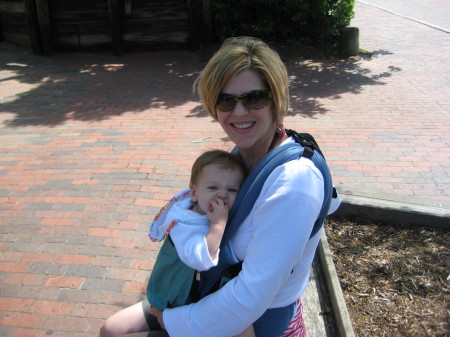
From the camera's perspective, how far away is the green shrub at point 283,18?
1015 cm

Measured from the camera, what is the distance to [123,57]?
10445 millimetres

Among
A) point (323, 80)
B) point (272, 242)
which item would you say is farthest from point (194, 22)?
point (272, 242)

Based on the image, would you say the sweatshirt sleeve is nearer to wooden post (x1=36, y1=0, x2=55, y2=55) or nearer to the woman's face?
the woman's face

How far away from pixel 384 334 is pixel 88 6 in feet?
34.4

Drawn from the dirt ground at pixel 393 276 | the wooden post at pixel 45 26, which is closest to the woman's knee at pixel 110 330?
the dirt ground at pixel 393 276

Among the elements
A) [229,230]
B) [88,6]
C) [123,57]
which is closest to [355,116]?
[229,230]

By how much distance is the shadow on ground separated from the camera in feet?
22.5

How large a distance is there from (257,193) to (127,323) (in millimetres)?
1015

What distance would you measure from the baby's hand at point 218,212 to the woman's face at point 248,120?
0.88ft

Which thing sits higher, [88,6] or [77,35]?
[88,6]

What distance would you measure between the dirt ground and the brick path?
545mm

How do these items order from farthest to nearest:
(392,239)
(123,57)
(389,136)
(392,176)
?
(123,57)
(389,136)
(392,176)
(392,239)

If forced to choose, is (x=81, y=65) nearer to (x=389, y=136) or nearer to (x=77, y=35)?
(x=77, y=35)

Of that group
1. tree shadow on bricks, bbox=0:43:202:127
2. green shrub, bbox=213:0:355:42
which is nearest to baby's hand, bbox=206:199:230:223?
tree shadow on bricks, bbox=0:43:202:127
